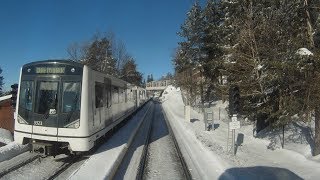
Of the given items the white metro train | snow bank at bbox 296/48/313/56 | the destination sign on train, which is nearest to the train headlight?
the white metro train

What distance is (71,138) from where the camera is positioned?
1248cm

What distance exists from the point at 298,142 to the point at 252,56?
5026mm

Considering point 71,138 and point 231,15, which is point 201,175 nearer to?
point 71,138

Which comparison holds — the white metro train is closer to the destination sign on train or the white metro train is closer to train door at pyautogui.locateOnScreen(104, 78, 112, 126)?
the destination sign on train

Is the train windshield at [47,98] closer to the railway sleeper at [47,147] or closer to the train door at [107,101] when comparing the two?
the railway sleeper at [47,147]

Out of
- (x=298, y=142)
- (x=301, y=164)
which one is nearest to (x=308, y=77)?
(x=301, y=164)

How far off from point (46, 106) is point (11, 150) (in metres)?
2.16

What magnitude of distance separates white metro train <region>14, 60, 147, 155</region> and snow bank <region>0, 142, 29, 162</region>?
0.53 meters

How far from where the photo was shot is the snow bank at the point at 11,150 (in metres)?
12.9

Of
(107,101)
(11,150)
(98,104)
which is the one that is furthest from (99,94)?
(11,150)

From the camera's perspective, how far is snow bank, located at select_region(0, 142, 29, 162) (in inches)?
508

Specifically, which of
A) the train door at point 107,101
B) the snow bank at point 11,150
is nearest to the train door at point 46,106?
the snow bank at point 11,150

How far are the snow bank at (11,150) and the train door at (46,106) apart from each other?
124 centimetres

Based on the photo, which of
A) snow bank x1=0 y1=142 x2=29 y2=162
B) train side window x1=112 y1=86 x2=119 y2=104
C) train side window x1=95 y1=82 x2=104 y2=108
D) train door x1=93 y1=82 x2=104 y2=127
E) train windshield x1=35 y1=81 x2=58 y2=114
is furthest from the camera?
train side window x1=112 y1=86 x2=119 y2=104
